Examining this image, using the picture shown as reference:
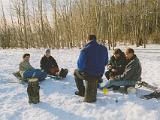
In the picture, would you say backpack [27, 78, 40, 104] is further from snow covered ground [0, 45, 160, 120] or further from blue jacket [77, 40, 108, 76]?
blue jacket [77, 40, 108, 76]

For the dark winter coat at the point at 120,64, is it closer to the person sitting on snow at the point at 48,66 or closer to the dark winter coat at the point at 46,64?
the person sitting on snow at the point at 48,66

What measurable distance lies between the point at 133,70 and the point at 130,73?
4.9 inches

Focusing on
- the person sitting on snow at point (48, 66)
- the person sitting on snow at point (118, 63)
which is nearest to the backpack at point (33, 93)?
the person sitting on snow at point (118, 63)

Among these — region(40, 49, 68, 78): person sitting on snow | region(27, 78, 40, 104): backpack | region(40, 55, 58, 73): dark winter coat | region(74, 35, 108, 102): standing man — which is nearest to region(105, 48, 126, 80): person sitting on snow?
region(74, 35, 108, 102): standing man

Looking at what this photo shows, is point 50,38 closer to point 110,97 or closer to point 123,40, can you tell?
point 123,40

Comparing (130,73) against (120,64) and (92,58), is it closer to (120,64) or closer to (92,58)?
(120,64)

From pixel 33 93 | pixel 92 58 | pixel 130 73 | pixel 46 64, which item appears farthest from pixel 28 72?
pixel 130 73

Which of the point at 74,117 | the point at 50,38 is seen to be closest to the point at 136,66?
the point at 74,117

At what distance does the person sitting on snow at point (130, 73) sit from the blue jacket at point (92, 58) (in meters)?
1.10

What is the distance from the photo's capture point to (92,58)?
8359 millimetres

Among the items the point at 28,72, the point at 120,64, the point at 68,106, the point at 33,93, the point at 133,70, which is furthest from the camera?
the point at 28,72

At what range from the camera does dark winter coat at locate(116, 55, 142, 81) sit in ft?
30.1

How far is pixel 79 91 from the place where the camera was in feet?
29.8

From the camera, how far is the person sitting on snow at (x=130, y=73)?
30.2 feet
